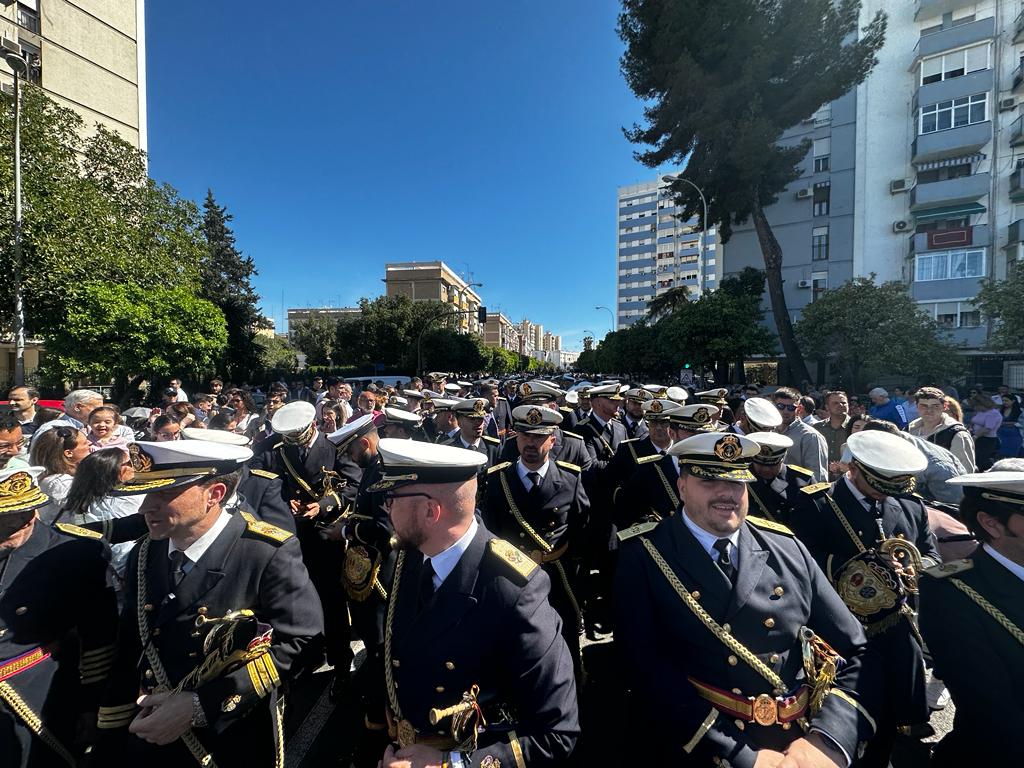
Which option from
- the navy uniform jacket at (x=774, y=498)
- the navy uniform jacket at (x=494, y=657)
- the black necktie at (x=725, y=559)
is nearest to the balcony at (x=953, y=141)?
the navy uniform jacket at (x=774, y=498)

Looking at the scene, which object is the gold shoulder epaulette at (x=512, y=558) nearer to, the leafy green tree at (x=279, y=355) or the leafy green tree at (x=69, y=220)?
the leafy green tree at (x=69, y=220)

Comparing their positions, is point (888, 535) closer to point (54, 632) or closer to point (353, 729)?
point (353, 729)

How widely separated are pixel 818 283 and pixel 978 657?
122ft

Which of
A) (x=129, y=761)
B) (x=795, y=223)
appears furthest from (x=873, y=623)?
(x=795, y=223)

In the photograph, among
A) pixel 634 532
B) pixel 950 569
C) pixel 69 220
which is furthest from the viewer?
pixel 69 220

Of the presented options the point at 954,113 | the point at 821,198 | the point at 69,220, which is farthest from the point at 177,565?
the point at 821,198

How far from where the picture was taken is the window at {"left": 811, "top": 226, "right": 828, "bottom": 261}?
32656mm

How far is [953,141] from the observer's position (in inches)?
1051

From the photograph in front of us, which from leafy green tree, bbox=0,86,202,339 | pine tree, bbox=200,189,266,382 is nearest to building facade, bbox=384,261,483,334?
pine tree, bbox=200,189,266,382

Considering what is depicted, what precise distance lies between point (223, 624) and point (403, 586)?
28.9 inches

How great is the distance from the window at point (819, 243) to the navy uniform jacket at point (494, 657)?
126 ft

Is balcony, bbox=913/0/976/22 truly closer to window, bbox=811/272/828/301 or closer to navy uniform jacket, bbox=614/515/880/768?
window, bbox=811/272/828/301

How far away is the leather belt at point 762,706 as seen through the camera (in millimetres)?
1905

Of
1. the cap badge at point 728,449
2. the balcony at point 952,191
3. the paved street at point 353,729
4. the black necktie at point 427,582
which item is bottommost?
the paved street at point 353,729
